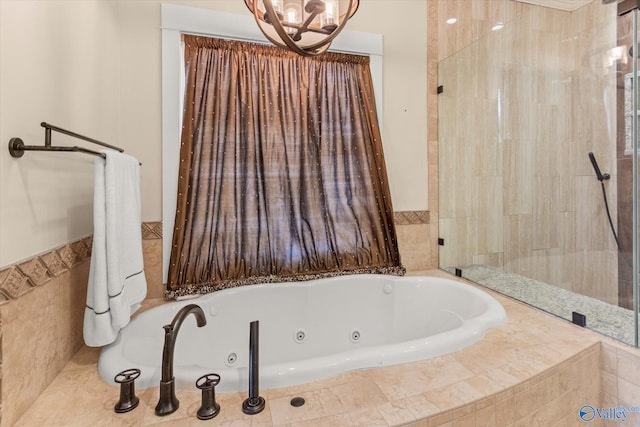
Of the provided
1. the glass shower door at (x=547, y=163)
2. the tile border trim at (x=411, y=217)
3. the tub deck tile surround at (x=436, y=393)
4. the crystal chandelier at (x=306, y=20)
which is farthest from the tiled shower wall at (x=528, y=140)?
the crystal chandelier at (x=306, y=20)

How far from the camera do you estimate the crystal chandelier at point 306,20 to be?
49.3 inches

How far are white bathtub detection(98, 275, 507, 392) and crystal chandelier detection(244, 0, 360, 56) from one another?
1.32m

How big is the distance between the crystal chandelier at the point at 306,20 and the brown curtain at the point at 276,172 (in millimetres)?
633

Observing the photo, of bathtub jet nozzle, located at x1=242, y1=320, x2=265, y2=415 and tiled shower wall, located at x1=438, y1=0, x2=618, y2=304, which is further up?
tiled shower wall, located at x1=438, y1=0, x2=618, y2=304

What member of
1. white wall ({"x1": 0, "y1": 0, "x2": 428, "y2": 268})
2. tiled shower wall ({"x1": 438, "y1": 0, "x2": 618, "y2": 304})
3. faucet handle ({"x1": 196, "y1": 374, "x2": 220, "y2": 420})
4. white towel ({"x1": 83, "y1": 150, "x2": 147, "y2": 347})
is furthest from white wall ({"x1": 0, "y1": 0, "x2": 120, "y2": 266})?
tiled shower wall ({"x1": 438, "y1": 0, "x2": 618, "y2": 304})

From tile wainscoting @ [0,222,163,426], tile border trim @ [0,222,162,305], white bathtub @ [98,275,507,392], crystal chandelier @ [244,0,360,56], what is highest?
crystal chandelier @ [244,0,360,56]

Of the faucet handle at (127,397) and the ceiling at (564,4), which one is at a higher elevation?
the ceiling at (564,4)

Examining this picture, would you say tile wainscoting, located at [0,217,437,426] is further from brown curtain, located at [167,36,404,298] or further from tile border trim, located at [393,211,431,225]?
tile border trim, located at [393,211,431,225]

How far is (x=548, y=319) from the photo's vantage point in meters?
1.57

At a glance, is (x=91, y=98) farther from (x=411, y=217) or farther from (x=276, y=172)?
(x=411, y=217)

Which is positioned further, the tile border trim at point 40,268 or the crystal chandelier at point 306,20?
the crystal chandelier at point 306,20

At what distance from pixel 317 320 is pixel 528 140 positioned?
1.89 meters

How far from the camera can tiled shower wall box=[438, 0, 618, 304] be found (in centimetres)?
181

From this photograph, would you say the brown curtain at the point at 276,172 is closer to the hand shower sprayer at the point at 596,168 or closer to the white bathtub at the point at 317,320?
the white bathtub at the point at 317,320
